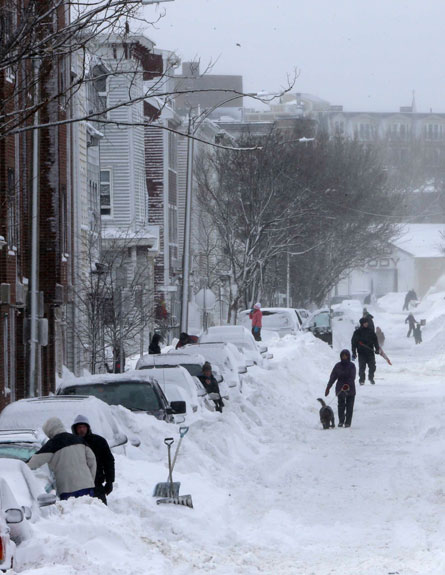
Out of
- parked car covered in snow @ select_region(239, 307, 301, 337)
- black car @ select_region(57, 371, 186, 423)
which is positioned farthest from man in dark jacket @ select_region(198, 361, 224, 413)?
parked car covered in snow @ select_region(239, 307, 301, 337)

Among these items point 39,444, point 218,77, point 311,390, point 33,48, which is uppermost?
point 218,77

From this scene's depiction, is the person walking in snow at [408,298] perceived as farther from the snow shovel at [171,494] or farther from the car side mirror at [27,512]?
the car side mirror at [27,512]

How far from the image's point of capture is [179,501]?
46.1ft

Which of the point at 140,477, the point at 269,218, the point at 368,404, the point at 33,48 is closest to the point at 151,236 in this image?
the point at 269,218

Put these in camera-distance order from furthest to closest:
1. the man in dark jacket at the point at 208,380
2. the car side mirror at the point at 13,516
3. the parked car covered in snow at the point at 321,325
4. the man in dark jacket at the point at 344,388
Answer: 1. the parked car covered in snow at the point at 321,325
2. the man in dark jacket at the point at 344,388
3. the man in dark jacket at the point at 208,380
4. the car side mirror at the point at 13,516

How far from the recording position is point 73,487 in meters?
12.6

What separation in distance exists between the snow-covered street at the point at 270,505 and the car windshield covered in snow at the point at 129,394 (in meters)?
0.65

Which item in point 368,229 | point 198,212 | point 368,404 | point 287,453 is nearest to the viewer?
point 287,453

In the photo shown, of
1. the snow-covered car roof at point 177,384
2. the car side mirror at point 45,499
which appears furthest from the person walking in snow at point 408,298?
the car side mirror at point 45,499

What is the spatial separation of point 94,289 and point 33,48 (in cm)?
2057

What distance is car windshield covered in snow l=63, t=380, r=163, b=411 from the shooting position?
1914 cm

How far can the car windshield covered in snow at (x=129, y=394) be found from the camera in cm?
1914

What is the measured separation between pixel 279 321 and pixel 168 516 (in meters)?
38.6

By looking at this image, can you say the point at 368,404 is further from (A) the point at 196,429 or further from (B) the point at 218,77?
(B) the point at 218,77
